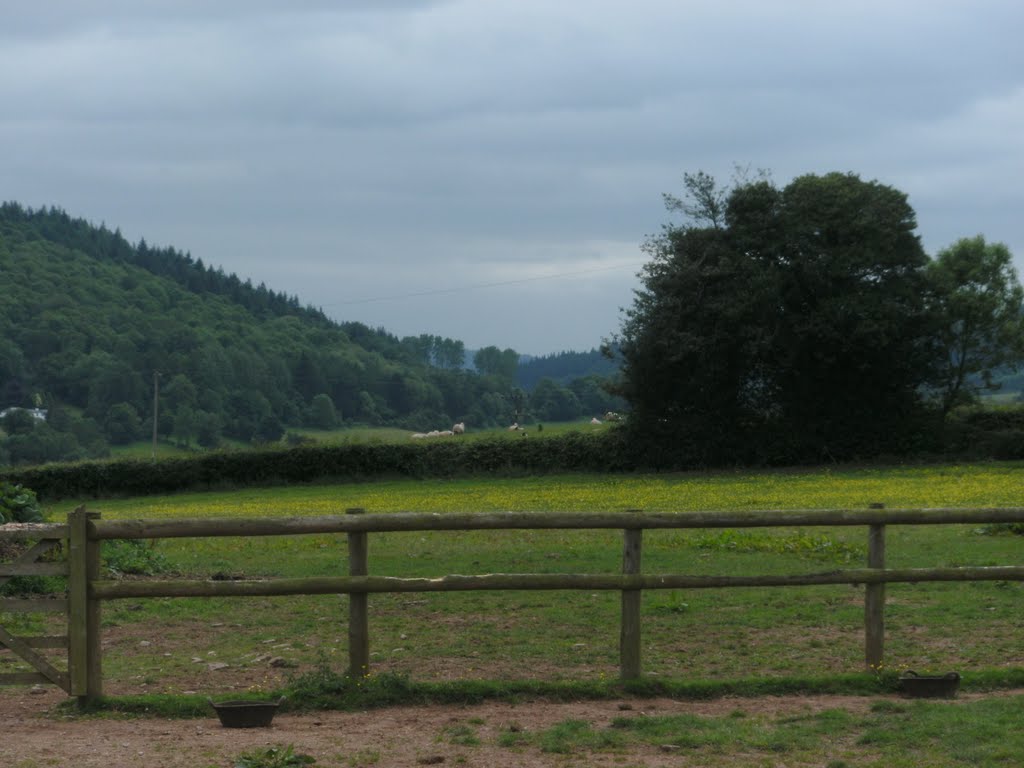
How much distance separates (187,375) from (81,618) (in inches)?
4656

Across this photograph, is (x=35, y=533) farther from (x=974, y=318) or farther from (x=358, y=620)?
(x=974, y=318)

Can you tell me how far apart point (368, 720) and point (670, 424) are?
45275 mm

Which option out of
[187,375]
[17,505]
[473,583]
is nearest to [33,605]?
[473,583]

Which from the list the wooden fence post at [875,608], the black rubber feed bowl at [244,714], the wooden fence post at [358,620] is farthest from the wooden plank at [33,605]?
the wooden fence post at [875,608]

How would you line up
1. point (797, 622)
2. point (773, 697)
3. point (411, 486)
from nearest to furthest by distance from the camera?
point (773, 697) → point (797, 622) → point (411, 486)

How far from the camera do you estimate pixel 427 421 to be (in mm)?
132375

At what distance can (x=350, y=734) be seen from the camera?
9.51 meters

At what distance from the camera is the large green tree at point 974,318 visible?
5459 cm

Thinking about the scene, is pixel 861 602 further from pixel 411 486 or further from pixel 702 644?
pixel 411 486

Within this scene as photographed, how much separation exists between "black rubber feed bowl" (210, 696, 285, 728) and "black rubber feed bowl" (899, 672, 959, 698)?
5275 mm

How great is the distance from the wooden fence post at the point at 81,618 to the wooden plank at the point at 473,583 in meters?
0.13

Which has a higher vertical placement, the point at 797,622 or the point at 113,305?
the point at 113,305

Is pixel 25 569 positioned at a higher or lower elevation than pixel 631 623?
higher

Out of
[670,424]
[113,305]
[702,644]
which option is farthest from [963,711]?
[113,305]
